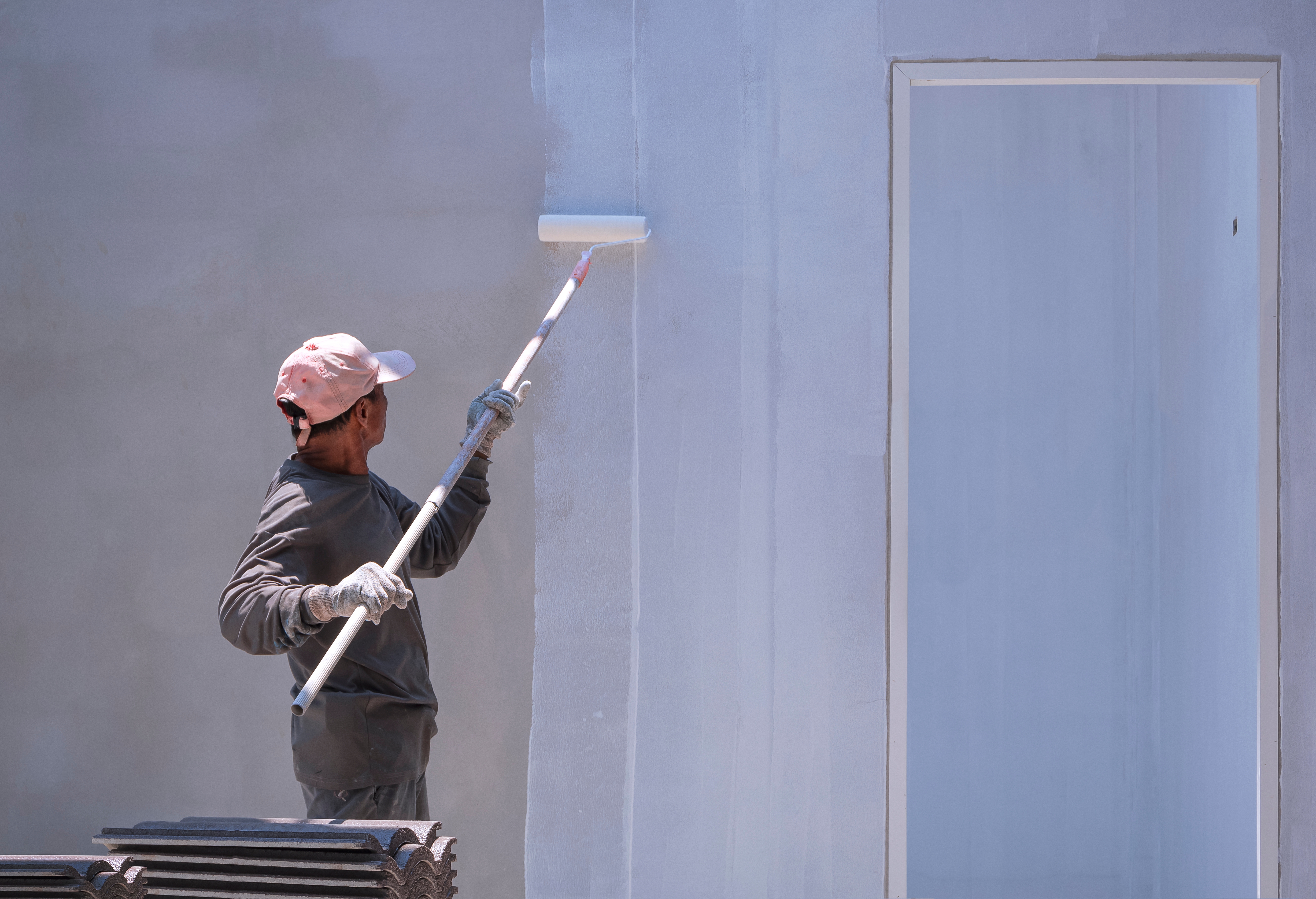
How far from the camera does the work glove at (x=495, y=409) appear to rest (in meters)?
2.16

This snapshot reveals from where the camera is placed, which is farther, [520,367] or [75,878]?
[520,367]

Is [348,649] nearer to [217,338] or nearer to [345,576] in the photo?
[345,576]

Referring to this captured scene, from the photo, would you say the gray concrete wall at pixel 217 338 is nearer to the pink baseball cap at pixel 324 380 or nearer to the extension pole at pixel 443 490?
the extension pole at pixel 443 490

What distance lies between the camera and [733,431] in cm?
250

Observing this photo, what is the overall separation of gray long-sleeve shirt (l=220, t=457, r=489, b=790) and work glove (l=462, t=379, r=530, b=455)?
0.77ft

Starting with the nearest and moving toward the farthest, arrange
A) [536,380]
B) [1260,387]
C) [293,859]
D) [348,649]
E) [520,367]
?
[293,859] → [348,649] → [520,367] → [1260,387] → [536,380]

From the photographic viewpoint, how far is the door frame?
7.85 ft

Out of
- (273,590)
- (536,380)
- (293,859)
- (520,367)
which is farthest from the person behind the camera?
(536,380)

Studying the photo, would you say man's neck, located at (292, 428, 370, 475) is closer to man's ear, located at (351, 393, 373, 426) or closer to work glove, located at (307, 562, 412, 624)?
man's ear, located at (351, 393, 373, 426)

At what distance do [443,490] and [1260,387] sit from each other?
5.50ft

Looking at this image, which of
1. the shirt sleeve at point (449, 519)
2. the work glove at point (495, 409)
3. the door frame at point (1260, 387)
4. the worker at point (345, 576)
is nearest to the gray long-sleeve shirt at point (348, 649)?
the worker at point (345, 576)

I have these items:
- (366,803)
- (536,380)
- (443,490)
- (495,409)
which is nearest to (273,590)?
(443,490)

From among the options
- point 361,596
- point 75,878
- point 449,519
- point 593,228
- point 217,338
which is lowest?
point 75,878

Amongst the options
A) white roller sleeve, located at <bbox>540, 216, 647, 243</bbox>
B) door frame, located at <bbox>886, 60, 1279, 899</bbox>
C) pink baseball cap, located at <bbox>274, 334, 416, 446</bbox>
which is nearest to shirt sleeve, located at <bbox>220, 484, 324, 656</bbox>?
pink baseball cap, located at <bbox>274, 334, 416, 446</bbox>
